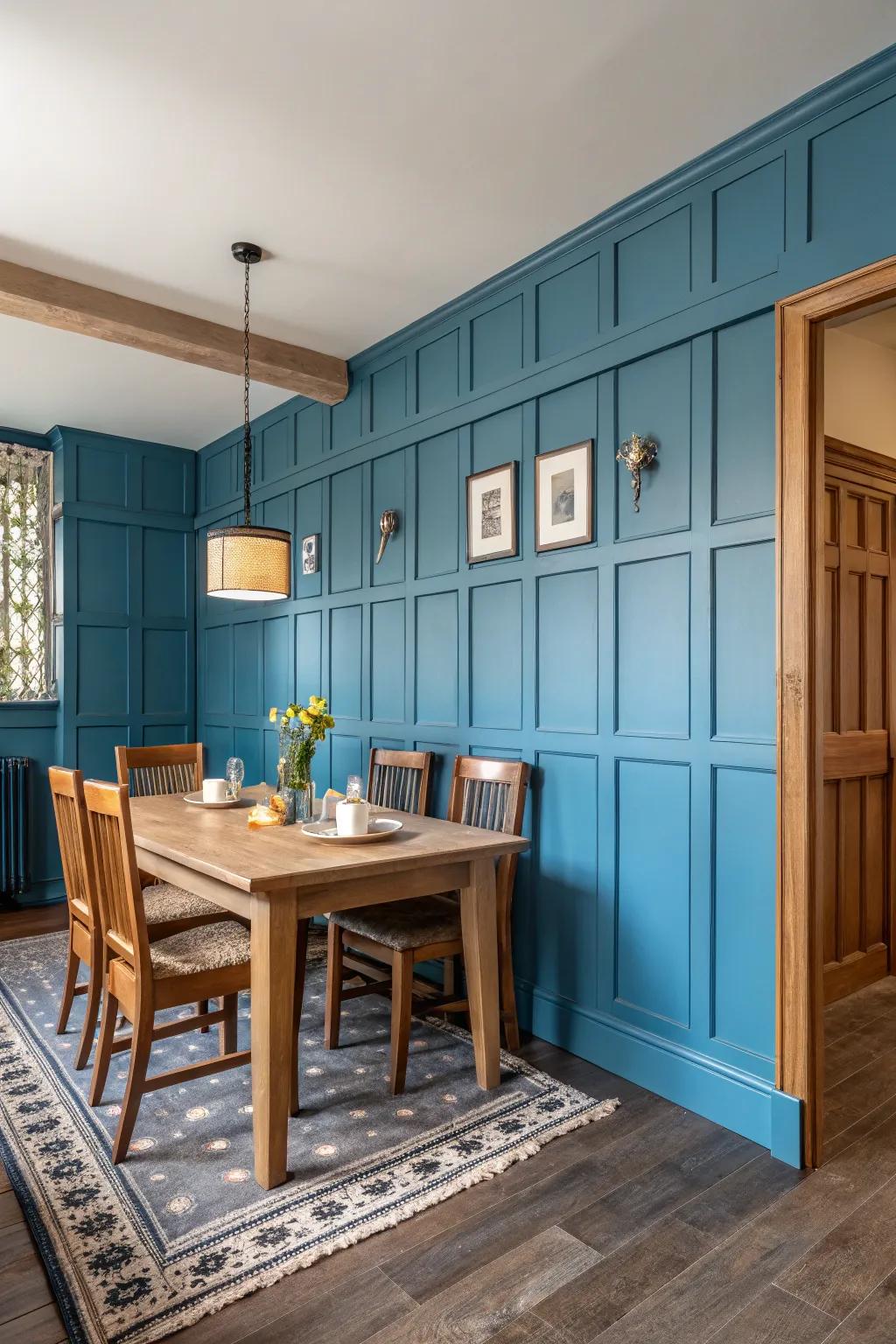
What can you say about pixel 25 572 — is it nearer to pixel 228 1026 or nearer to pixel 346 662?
pixel 346 662

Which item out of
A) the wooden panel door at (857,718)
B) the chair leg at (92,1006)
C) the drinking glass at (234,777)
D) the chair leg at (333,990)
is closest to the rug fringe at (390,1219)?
the chair leg at (333,990)

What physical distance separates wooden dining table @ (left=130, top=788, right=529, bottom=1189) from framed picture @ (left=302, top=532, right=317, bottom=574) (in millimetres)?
1812

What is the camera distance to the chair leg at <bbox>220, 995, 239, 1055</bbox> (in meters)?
2.53

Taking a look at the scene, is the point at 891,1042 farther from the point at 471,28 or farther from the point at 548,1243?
the point at 471,28

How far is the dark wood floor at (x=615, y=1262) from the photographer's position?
164 cm

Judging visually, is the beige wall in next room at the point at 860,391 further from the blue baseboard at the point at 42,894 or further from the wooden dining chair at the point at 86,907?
the blue baseboard at the point at 42,894

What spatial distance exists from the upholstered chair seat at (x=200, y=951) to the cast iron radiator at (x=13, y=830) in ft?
8.97

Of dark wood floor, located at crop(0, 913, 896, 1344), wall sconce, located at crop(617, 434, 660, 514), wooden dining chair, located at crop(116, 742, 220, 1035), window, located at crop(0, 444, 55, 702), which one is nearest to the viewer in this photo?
dark wood floor, located at crop(0, 913, 896, 1344)

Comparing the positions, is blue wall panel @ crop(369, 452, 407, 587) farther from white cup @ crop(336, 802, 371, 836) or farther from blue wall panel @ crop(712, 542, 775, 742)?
blue wall panel @ crop(712, 542, 775, 742)

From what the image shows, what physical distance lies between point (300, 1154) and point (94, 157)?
9.58 feet

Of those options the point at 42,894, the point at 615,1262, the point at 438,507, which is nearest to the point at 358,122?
the point at 438,507

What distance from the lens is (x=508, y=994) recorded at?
2.90 m

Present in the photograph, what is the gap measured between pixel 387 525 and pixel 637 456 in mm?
1429

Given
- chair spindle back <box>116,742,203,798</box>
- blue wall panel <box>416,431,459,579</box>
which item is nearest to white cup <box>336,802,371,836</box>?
blue wall panel <box>416,431,459,579</box>
